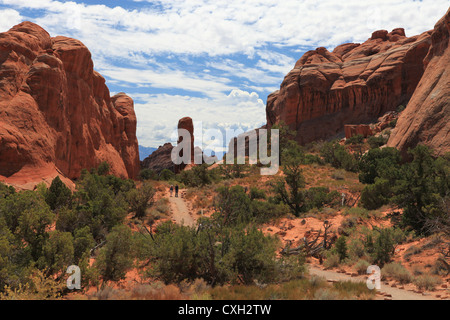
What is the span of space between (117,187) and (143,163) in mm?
59885

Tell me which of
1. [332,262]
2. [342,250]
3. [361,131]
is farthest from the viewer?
[361,131]

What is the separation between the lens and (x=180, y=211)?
78.8 feet

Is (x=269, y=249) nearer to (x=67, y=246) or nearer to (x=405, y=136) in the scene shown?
(x=67, y=246)

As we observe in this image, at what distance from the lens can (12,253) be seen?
8758mm

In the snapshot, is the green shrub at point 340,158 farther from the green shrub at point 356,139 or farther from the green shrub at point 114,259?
the green shrub at point 114,259

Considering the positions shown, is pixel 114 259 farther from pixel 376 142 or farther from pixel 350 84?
pixel 350 84

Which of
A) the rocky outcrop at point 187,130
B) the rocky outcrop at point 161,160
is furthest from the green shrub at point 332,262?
the rocky outcrop at point 161,160

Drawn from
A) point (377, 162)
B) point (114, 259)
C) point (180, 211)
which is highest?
point (377, 162)

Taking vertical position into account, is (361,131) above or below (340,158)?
above

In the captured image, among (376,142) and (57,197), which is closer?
(57,197)

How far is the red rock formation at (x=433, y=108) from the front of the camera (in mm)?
24094

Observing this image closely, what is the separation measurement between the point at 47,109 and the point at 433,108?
32317 mm

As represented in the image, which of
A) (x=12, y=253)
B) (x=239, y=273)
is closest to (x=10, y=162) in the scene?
(x=12, y=253)
